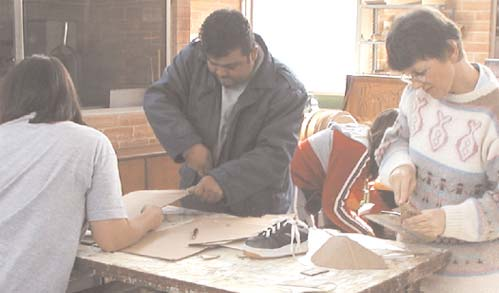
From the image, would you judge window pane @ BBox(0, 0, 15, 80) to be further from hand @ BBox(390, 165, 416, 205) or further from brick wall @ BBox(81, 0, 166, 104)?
hand @ BBox(390, 165, 416, 205)

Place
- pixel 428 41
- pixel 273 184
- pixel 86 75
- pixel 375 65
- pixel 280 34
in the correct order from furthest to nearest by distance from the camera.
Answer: pixel 280 34
pixel 375 65
pixel 86 75
pixel 273 184
pixel 428 41

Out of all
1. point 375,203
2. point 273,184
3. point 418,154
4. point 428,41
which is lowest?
point 375,203

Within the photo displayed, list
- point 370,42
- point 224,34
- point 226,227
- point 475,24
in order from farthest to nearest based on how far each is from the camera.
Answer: point 370,42 → point 475,24 → point 224,34 → point 226,227

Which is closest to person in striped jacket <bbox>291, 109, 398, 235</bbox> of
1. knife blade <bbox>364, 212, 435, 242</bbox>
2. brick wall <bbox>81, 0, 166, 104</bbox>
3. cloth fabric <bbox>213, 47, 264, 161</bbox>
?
cloth fabric <bbox>213, 47, 264, 161</bbox>

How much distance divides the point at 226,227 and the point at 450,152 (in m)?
0.76

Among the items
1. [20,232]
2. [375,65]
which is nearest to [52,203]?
[20,232]

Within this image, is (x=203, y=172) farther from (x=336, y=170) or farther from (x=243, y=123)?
(x=336, y=170)

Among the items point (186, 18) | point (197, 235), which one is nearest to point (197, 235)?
point (197, 235)

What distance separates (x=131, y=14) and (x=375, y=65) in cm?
208

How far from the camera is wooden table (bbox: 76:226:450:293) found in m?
1.86

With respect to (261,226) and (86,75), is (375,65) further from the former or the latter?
(261,226)

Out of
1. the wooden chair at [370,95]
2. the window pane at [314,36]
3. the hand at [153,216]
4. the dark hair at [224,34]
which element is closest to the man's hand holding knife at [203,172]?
the hand at [153,216]

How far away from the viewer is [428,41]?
6.25 ft

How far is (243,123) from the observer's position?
8.98 feet
